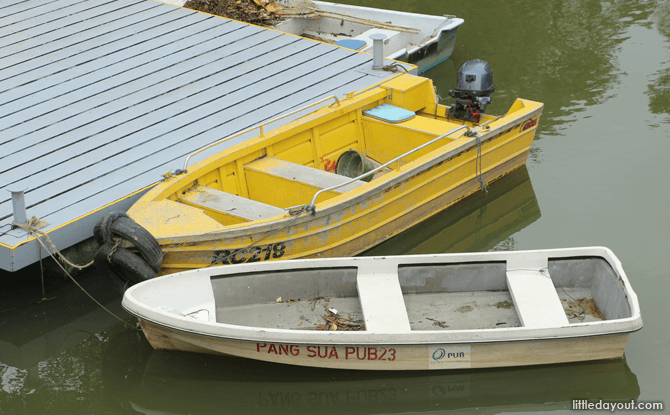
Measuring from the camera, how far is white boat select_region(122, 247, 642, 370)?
19.6 ft

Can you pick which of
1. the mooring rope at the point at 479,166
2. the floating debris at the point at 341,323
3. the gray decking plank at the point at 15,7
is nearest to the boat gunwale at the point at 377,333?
the floating debris at the point at 341,323

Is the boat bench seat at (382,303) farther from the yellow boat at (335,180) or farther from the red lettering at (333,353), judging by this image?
the yellow boat at (335,180)

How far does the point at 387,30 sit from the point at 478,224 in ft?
16.0

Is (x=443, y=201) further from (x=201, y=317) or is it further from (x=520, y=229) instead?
(x=201, y=317)

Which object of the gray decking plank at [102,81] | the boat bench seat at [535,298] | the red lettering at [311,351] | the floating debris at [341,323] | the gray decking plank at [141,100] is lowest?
the floating debris at [341,323]

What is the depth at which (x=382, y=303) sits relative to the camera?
21.6 ft

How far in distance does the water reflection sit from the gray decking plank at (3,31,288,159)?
3.36m

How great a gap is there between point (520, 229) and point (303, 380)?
3.68 meters

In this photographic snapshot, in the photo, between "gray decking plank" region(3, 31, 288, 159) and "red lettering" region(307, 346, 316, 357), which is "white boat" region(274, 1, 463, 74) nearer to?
"gray decking plank" region(3, 31, 288, 159)

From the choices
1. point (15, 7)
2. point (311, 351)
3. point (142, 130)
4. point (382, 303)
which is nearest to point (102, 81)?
point (142, 130)

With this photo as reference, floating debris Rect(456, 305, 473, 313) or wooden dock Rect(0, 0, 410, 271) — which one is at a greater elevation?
wooden dock Rect(0, 0, 410, 271)

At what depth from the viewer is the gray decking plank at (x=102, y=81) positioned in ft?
30.2

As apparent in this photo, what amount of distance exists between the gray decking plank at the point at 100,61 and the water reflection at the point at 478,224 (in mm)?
4661

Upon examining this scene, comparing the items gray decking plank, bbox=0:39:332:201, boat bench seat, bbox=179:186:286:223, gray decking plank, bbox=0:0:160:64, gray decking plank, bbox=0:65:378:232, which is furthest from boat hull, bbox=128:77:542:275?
gray decking plank, bbox=0:0:160:64
